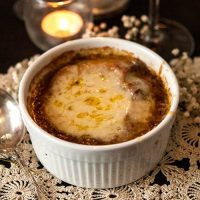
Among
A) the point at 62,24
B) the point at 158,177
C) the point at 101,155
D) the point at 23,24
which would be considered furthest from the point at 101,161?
the point at 23,24

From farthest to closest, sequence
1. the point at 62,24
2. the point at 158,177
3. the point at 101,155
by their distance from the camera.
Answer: the point at 62,24 → the point at 158,177 → the point at 101,155

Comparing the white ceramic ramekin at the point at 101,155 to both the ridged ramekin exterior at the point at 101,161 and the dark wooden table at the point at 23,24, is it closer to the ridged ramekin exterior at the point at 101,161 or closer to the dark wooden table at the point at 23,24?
the ridged ramekin exterior at the point at 101,161

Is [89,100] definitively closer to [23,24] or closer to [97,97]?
[97,97]

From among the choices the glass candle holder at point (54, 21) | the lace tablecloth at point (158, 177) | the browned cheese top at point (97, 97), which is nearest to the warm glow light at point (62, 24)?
the glass candle holder at point (54, 21)

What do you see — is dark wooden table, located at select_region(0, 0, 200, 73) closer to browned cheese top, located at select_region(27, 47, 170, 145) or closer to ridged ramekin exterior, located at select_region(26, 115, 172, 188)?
browned cheese top, located at select_region(27, 47, 170, 145)

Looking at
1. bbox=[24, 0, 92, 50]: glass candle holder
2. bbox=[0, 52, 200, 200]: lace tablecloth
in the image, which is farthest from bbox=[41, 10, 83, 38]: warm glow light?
bbox=[0, 52, 200, 200]: lace tablecloth
